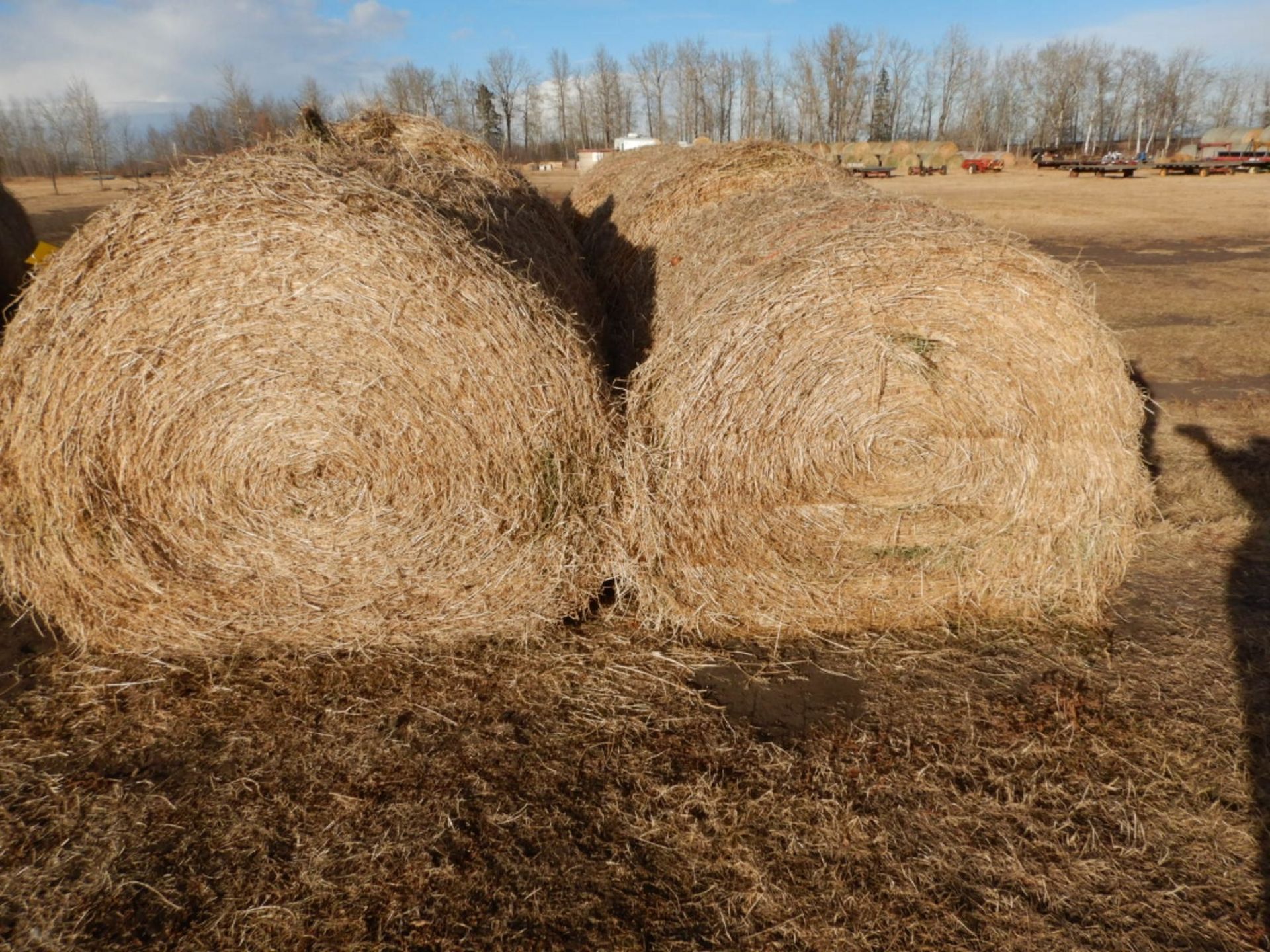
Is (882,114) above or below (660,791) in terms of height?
above

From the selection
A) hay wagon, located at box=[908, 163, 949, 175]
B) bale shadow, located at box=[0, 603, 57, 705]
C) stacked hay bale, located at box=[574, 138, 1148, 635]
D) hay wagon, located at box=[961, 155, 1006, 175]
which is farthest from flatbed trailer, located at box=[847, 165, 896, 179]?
bale shadow, located at box=[0, 603, 57, 705]

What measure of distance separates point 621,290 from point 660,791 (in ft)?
13.8

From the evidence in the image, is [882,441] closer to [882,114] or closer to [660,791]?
[660,791]

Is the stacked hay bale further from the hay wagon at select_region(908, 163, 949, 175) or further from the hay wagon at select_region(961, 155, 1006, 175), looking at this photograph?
the hay wagon at select_region(961, 155, 1006, 175)

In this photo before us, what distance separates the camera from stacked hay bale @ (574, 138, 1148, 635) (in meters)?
3.78

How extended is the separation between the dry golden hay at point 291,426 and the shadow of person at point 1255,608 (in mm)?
2849

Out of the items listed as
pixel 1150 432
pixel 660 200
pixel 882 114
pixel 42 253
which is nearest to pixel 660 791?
pixel 660 200

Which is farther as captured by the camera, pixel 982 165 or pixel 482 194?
pixel 982 165

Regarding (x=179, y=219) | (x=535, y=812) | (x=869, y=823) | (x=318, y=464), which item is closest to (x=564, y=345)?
(x=318, y=464)

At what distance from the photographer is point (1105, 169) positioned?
4119cm

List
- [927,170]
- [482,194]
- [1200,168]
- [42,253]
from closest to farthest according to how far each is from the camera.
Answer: [482,194]
[42,253]
[1200,168]
[927,170]

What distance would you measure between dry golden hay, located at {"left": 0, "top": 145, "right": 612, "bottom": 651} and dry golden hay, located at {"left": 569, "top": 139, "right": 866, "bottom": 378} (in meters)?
2.04

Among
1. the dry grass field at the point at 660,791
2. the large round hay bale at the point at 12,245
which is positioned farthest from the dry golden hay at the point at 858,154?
the dry grass field at the point at 660,791

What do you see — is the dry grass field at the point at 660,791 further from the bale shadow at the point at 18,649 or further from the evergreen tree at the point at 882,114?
the evergreen tree at the point at 882,114
